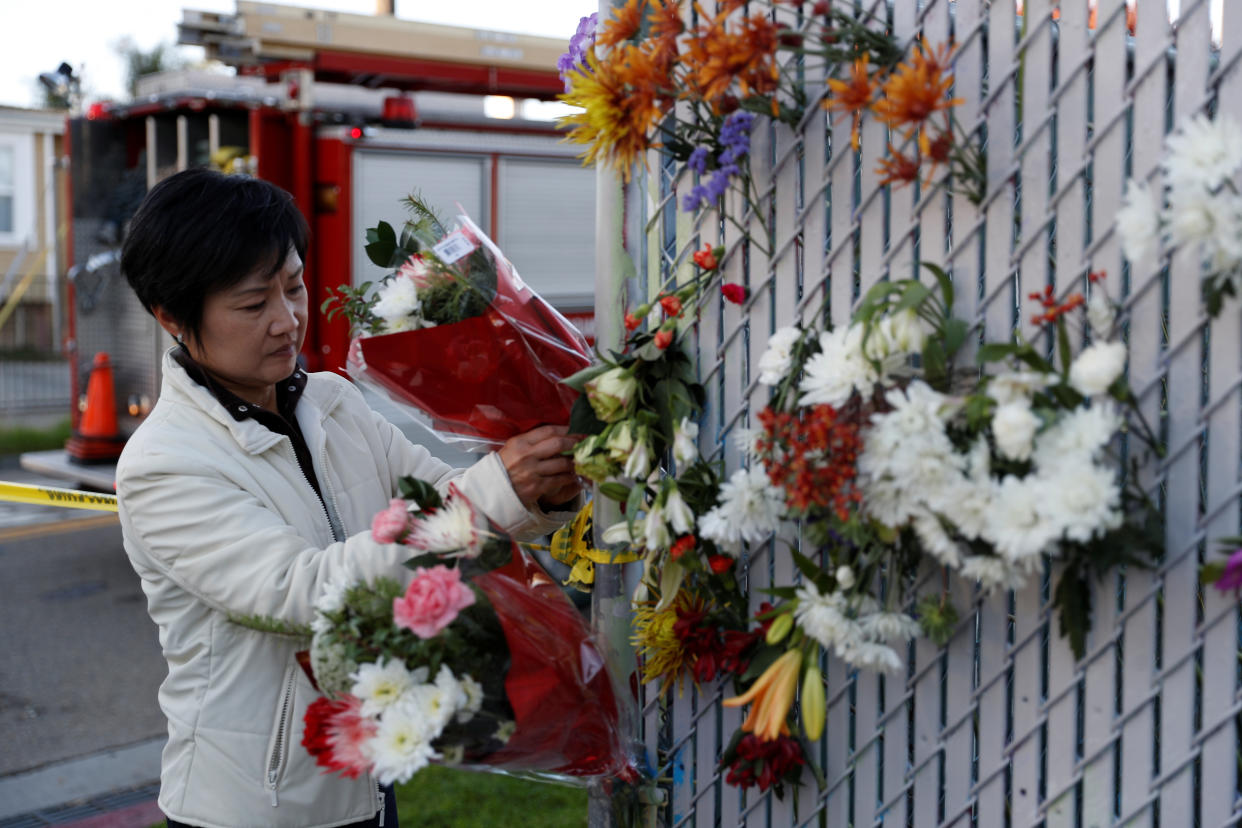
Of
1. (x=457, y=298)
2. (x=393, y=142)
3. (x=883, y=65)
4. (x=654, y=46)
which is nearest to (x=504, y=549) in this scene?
(x=457, y=298)

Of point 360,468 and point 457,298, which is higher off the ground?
point 457,298

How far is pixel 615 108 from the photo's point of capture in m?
1.69

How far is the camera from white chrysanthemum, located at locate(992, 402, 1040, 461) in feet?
4.35

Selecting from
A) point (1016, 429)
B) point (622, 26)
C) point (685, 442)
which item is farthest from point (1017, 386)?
point (622, 26)

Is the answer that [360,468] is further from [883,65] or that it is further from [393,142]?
[393,142]

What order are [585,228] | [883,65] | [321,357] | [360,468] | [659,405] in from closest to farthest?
1. [883,65]
2. [659,405]
3. [360,468]
4. [321,357]
5. [585,228]

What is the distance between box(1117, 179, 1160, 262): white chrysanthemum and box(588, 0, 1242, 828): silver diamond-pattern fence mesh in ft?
0.14

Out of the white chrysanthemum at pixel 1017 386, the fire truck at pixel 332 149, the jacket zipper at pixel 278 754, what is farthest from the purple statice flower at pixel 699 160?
the fire truck at pixel 332 149

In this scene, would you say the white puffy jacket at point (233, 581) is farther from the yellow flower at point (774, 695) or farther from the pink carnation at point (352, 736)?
the yellow flower at point (774, 695)

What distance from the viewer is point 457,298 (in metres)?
1.91

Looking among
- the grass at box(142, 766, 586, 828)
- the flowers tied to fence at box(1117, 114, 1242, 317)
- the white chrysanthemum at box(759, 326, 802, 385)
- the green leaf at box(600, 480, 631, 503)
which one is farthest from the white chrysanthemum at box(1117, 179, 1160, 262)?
the grass at box(142, 766, 586, 828)

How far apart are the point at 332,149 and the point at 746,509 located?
6.00m

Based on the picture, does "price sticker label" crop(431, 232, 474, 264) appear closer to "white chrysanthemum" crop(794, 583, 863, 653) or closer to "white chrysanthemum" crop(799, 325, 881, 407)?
"white chrysanthemum" crop(799, 325, 881, 407)

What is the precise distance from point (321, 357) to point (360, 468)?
4.75 metres
